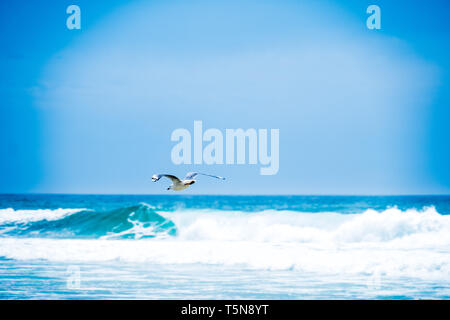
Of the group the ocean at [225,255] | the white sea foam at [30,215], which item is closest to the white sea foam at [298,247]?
the ocean at [225,255]

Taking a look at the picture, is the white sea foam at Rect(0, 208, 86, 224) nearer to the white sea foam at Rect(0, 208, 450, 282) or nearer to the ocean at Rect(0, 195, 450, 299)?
the ocean at Rect(0, 195, 450, 299)

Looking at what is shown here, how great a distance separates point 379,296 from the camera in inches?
197

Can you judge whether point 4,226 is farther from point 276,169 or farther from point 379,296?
point 379,296

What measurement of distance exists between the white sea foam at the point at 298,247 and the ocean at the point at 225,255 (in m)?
0.01

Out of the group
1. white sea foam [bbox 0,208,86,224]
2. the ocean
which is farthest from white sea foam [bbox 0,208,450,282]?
white sea foam [bbox 0,208,86,224]

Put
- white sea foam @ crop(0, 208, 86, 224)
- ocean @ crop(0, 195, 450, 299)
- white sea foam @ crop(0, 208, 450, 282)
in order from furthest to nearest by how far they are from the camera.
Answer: white sea foam @ crop(0, 208, 86, 224)
white sea foam @ crop(0, 208, 450, 282)
ocean @ crop(0, 195, 450, 299)

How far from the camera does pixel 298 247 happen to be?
7426 mm

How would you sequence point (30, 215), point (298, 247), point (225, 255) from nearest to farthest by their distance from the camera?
point (225, 255) < point (298, 247) < point (30, 215)

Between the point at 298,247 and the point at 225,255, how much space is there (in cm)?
118

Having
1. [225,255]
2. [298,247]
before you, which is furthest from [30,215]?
[298,247]

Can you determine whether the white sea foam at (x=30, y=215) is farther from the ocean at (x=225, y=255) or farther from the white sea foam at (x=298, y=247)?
the white sea foam at (x=298, y=247)

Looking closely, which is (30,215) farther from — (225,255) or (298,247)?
(298,247)

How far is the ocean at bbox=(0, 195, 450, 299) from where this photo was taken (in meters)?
5.28

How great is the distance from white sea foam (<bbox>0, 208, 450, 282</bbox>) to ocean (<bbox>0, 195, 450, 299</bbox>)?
0.05ft
